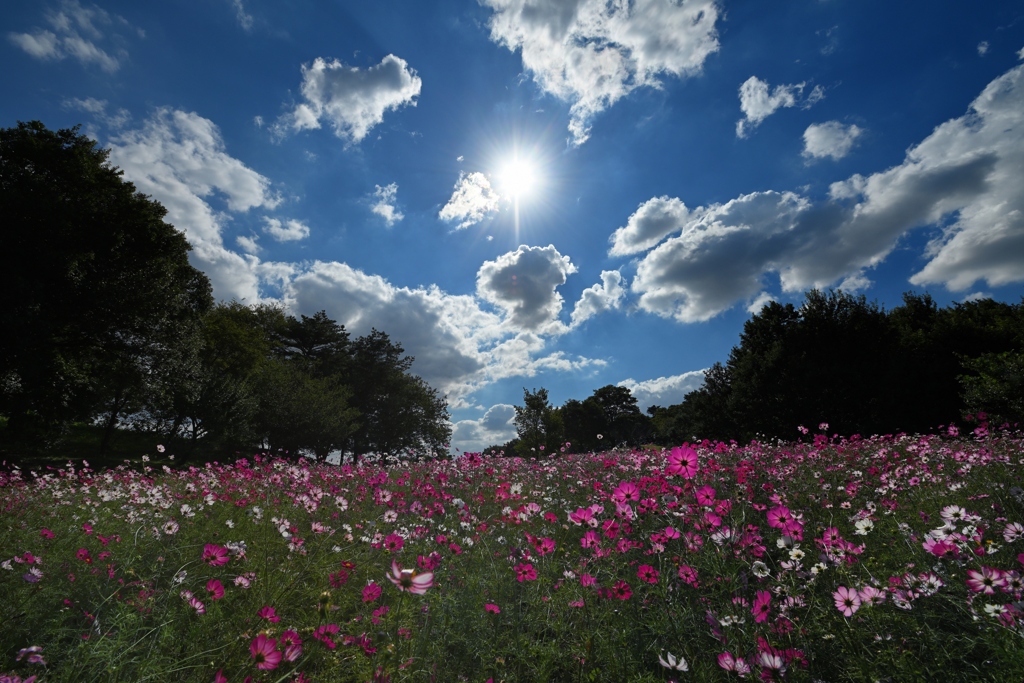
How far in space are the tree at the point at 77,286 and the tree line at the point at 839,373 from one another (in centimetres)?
1437

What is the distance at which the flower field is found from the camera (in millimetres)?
2285

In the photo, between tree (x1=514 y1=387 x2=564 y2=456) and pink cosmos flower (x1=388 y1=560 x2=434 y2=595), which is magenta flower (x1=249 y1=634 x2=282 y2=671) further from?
tree (x1=514 y1=387 x2=564 y2=456)

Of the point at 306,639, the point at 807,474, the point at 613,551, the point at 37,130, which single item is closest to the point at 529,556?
the point at 613,551

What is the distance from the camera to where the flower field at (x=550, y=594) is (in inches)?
90.0

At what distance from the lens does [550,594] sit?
3.19 m

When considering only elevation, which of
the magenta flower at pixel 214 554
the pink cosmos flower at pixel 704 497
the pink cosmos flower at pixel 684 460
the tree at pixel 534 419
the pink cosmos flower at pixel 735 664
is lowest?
the pink cosmos flower at pixel 735 664

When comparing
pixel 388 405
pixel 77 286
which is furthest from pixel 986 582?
pixel 388 405

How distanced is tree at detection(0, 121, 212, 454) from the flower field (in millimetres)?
11313

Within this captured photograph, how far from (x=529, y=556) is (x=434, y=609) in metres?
0.81

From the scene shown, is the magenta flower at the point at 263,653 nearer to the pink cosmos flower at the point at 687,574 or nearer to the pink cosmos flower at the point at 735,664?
the pink cosmos flower at the point at 735,664

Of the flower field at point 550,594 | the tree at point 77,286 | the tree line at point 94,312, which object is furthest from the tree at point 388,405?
the flower field at point 550,594

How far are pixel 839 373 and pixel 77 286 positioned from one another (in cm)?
2854

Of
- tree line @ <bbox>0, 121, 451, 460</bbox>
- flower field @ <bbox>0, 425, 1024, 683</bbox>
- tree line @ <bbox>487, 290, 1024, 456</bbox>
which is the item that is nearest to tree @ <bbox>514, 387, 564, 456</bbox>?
tree line @ <bbox>487, 290, 1024, 456</bbox>

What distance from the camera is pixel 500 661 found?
244 centimetres
